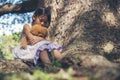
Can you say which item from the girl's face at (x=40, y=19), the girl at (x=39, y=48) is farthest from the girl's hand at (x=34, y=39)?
the girl's face at (x=40, y=19)

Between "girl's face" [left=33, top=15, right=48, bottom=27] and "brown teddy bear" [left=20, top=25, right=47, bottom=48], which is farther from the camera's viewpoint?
"girl's face" [left=33, top=15, right=48, bottom=27]

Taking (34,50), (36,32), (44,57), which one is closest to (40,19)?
(36,32)

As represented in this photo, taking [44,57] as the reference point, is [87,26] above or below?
above

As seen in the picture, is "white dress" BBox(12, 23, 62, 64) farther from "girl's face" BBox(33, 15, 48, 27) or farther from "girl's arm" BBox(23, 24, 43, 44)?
"girl's face" BBox(33, 15, 48, 27)

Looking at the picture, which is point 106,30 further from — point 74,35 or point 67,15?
point 67,15

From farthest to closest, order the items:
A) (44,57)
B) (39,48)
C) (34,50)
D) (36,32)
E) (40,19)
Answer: (40,19)
(36,32)
(34,50)
(39,48)
(44,57)

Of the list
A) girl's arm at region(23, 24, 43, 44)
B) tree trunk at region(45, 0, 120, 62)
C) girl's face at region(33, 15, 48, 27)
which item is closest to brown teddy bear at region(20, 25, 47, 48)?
girl's arm at region(23, 24, 43, 44)

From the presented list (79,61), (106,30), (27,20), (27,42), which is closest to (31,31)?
(27,42)

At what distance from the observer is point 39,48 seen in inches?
186

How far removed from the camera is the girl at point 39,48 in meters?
4.64

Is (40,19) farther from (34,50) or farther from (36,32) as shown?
(34,50)

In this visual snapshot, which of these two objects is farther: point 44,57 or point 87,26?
point 87,26

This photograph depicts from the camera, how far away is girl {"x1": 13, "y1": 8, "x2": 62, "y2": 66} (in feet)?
15.2

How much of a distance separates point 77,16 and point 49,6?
0.93m
